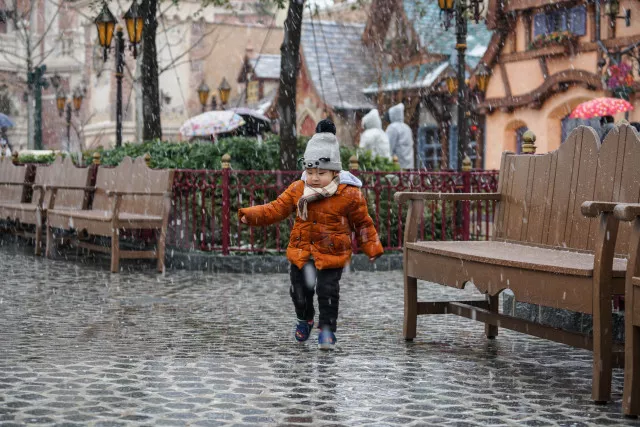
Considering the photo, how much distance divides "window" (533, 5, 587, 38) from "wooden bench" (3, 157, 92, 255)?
48.0 feet

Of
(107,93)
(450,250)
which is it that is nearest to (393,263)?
(450,250)

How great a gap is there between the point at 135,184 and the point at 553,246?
24.2 ft

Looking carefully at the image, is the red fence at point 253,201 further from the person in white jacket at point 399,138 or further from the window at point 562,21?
the window at point 562,21

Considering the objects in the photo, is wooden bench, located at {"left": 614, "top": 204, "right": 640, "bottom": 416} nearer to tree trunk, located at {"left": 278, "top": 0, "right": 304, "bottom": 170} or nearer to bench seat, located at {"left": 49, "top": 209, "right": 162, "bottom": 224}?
bench seat, located at {"left": 49, "top": 209, "right": 162, "bottom": 224}

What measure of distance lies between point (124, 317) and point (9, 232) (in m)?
9.83

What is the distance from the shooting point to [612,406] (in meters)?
5.49

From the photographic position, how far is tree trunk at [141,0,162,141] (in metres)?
19.1

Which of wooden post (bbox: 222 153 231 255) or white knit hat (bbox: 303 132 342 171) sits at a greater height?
white knit hat (bbox: 303 132 342 171)

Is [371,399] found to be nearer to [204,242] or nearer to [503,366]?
[503,366]

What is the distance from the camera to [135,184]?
43.9 feet

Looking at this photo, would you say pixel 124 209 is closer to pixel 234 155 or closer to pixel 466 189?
pixel 234 155

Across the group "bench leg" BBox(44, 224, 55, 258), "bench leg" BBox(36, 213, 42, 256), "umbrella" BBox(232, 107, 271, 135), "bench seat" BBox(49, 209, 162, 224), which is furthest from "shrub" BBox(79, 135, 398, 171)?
"umbrella" BBox(232, 107, 271, 135)

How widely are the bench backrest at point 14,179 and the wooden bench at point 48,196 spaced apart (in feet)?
0.89

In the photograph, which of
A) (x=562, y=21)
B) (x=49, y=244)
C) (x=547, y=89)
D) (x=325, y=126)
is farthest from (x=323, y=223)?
(x=562, y=21)
